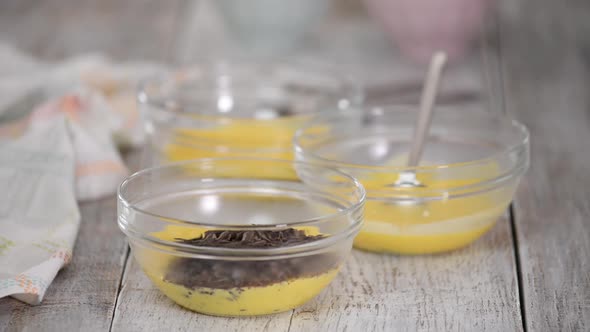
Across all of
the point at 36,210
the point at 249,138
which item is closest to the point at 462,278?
the point at 249,138

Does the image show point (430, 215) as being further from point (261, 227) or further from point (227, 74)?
point (227, 74)

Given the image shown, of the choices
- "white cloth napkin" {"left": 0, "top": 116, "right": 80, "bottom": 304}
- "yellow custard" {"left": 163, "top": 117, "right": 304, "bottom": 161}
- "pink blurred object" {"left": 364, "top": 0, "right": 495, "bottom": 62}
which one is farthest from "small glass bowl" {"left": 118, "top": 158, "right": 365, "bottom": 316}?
"pink blurred object" {"left": 364, "top": 0, "right": 495, "bottom": 62}

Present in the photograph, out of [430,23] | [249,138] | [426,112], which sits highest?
[426,112]

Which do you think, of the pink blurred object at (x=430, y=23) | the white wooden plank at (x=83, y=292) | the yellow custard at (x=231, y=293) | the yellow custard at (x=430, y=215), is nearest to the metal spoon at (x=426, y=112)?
the yellow custard at (x=430, y=215)

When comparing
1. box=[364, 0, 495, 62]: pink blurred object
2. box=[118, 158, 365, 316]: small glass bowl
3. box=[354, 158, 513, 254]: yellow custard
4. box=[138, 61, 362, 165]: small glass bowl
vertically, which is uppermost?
box=[118, 158, 365, 316]: small glass bowl

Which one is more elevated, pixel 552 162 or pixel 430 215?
pixel 430 215

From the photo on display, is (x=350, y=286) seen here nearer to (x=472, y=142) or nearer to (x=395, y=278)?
(x=395, y=278)

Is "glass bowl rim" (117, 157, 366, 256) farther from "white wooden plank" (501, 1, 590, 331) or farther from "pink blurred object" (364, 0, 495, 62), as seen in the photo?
"pink blurred object" (364, 0, 495, 62)
